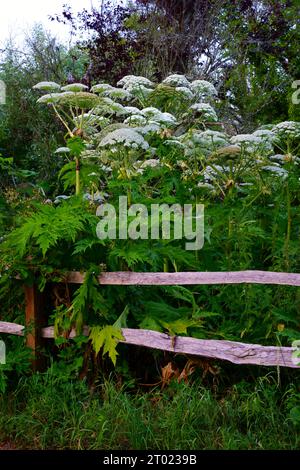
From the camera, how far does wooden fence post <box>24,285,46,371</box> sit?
4492mm

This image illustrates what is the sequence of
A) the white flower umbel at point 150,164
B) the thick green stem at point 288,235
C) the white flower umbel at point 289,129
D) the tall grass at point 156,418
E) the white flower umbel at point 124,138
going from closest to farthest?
the tall grass at point 156,418 < the thick green stem at point 288,235 < the white flower umbel at point 124,138 < the white flower umbel at point 150,164 < the white flower umbel at point 289,129

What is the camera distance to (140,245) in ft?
13.9

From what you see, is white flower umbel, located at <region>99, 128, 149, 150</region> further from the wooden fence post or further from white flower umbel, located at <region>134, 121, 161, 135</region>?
the wooden fence post

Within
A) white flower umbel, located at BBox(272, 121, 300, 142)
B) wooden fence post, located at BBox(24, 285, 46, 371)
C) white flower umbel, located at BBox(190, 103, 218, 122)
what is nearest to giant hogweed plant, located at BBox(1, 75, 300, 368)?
wooden fence post, located at BBox(24, 285, 46, 371)

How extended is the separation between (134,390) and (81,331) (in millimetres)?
547

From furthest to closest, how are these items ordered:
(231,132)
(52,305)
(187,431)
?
(231,132) → (52,305) → (187,431)

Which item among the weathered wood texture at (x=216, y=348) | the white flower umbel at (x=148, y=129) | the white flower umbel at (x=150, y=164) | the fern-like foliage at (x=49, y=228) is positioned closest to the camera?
the weathered wood texture at (x=216, y=348)

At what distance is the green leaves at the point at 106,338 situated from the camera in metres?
4.13

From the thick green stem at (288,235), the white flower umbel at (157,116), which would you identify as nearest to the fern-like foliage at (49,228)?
the thick green stem at (288,235)

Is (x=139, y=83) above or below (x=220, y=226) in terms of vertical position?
above

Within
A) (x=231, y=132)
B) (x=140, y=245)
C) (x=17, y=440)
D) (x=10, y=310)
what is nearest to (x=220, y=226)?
(x=140, y=245)

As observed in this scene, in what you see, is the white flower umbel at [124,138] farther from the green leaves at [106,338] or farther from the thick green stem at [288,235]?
the green leaves at [106,338]

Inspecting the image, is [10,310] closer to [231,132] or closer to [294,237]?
[294,237]

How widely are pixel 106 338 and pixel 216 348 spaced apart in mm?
748
